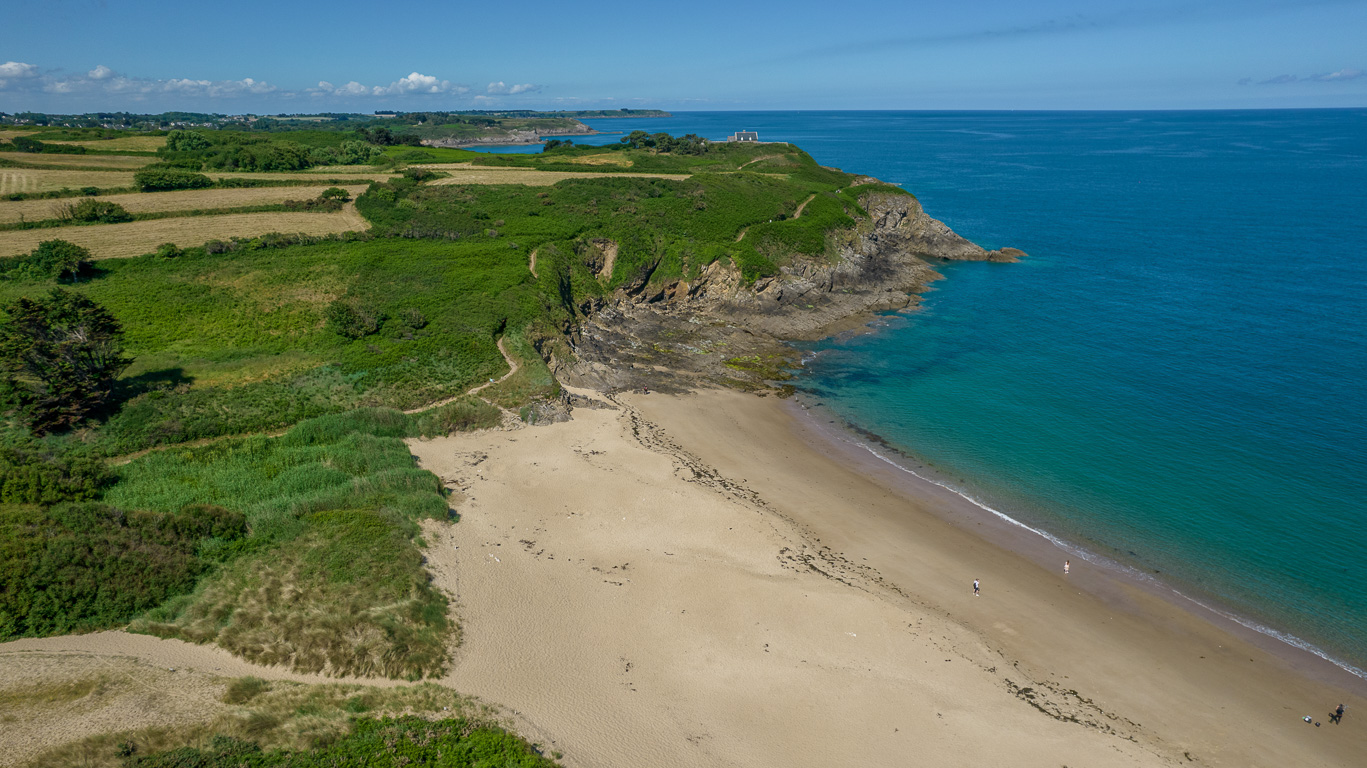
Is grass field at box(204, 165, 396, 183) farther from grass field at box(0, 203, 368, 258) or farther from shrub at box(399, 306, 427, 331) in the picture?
shrub at box(399, 306, 427, 331)

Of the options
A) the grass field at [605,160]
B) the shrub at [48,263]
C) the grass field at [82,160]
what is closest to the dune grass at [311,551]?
the shrub at [48,263]

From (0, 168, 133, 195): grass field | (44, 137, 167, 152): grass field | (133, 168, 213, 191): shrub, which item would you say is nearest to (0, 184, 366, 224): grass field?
(133, 168, 213, 191): shrub

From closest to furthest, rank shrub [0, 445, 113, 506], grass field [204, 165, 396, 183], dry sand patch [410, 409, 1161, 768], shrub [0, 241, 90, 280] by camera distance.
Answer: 1. dry sand patch [410, 409, 1161, 768]
2. shrub [0, 445, 113, 506]
3. shrub [0, 241, 90, 280]
4. grass field [204, 165, 396, 183]

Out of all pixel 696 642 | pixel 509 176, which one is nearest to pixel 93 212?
pixel 509 176

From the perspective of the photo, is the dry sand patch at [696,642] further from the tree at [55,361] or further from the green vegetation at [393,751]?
the tree at [55,361]

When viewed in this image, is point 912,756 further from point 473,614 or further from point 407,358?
point 407,358
